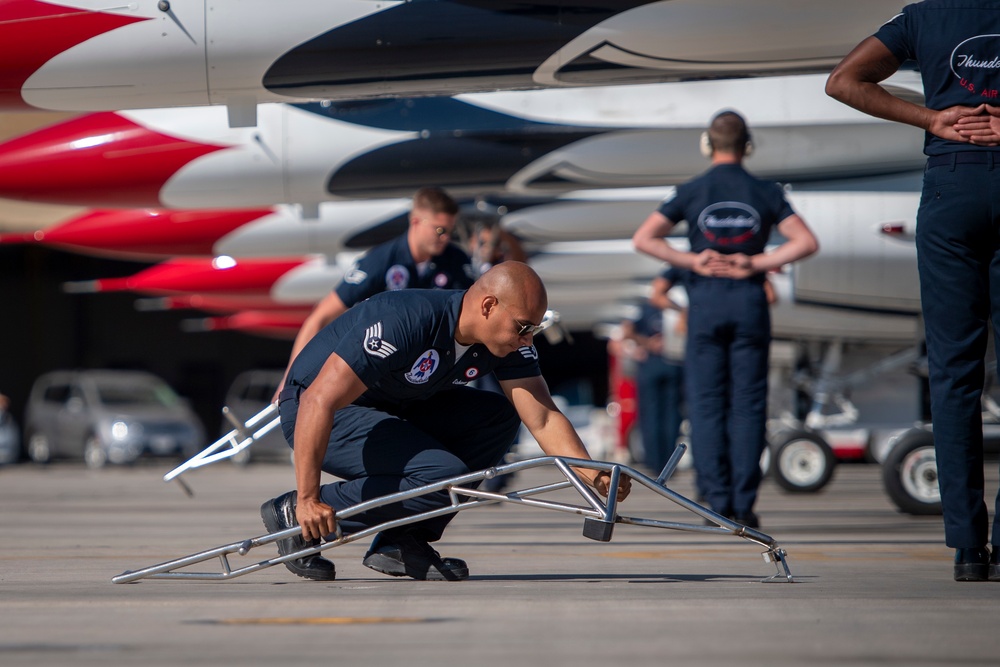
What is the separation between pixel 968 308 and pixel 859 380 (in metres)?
8.89

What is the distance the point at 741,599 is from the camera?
10.1 ft

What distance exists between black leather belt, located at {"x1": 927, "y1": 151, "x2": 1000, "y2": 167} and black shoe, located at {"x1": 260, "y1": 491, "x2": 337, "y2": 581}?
223cm

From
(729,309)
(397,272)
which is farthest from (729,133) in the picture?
(397,272)

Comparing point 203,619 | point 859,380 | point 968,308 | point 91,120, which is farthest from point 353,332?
point 859,380

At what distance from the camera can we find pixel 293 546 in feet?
12.0

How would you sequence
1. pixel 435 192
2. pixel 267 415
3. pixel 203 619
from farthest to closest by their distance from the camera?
1. pixel 435 192
2. pixel 267 415
3. pixel 203 619

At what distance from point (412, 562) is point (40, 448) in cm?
1966

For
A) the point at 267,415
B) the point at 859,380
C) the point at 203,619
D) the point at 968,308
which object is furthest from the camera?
the point at 859,380

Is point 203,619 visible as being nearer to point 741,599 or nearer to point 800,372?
point 741,599

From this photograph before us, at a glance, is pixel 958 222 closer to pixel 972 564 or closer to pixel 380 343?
pixel 972 564

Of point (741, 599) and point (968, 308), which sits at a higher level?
point (968, 308)

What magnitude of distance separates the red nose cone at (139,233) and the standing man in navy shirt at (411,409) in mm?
10784

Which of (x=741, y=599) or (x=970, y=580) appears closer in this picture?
(x=741, y=599)

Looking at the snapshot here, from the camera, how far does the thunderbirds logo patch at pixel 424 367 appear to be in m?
3.47
